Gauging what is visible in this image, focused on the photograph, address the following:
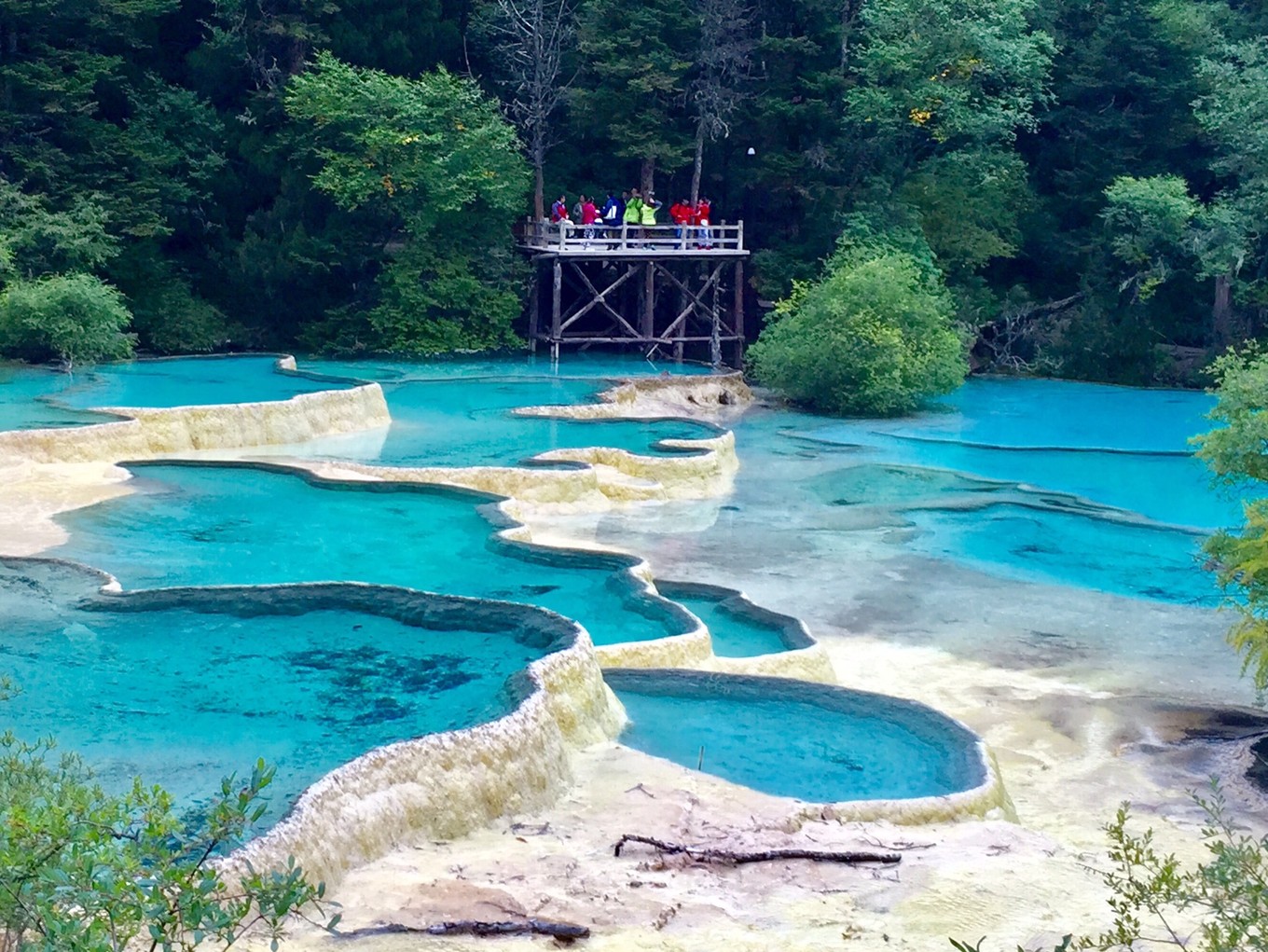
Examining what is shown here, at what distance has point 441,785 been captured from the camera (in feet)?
27.0

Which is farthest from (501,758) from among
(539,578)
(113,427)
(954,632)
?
(113,427)

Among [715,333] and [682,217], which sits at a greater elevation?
[682,217]

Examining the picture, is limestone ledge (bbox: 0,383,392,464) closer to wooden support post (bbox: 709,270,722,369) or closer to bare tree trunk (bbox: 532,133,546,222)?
bare tree trunk (bbox: 532,133,546,222)

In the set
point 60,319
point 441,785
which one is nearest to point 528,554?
point 441,785

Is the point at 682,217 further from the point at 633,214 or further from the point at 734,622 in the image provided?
the point at 734,622

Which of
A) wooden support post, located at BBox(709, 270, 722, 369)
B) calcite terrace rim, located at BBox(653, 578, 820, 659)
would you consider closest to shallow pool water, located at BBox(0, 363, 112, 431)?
calcite terrace rim, located at BBox(653, 578, 820, 659)

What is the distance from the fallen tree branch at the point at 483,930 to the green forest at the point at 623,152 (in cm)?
1953

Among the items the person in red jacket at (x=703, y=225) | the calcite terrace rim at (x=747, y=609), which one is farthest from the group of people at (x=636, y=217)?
the calcite terrace rim at (x=747, y=609)

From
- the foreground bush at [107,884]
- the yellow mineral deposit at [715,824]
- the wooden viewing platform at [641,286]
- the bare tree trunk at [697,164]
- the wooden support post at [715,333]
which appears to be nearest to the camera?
the foreground bush at [107,884]

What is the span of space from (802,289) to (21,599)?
57.5 feet

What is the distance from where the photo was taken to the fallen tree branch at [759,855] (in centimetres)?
747

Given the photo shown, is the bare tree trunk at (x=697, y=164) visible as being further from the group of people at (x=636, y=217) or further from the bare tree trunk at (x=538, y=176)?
the bare tree trunk at (x=538, y=176)

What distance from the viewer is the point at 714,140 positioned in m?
28.9

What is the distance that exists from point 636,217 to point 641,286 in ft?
6.35
